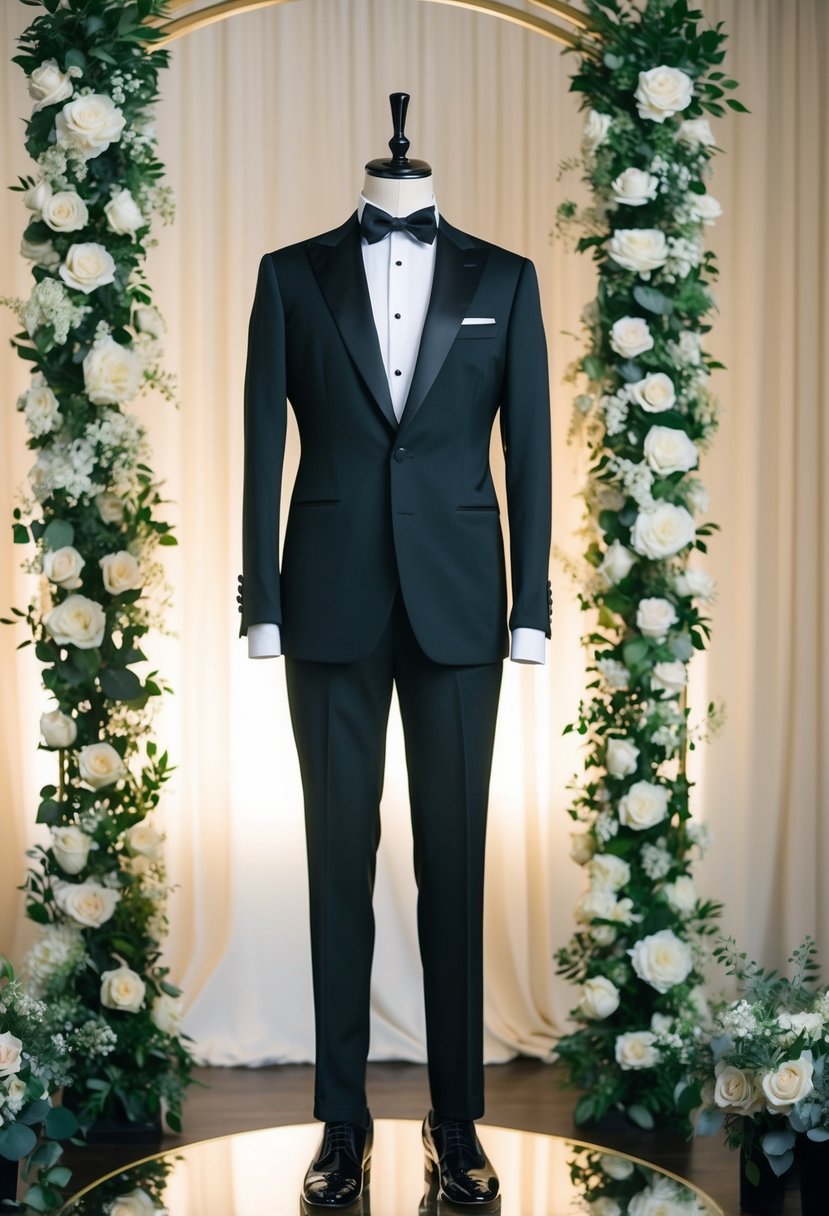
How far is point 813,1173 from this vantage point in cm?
246

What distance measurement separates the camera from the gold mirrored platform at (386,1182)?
7.26 feet

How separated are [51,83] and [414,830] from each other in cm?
161

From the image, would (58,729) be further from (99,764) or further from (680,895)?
(680,895)

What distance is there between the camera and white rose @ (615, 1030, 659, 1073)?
2.94 m

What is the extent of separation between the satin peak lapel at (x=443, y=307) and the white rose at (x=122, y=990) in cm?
137

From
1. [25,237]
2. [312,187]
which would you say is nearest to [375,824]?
[25,237]

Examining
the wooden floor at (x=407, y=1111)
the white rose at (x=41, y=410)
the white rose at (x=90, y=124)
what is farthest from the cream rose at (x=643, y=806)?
the white rose at (x=90, y=124)

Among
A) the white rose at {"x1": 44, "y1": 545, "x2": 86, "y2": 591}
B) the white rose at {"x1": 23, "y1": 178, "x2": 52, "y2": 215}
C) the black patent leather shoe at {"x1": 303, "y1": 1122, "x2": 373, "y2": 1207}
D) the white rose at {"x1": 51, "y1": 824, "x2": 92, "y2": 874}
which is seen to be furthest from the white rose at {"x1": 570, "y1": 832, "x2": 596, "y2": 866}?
the white rose at {"x1": 23, "y1": 178, "x2": 52, "y2": 215}

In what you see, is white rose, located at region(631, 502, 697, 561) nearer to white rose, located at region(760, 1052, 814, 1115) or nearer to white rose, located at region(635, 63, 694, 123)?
white rose, located at region(635, 63, 694, 123)

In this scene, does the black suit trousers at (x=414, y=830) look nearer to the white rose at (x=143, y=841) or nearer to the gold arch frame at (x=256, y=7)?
the white rose at (x=143, y=841)

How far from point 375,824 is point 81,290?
1239mm

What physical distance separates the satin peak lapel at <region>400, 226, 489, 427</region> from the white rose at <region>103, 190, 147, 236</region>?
80cm

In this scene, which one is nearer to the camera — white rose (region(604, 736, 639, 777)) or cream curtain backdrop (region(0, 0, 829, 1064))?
white rose (region(604, 736, 639, 777))

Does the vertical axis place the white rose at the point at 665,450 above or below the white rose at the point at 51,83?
below
